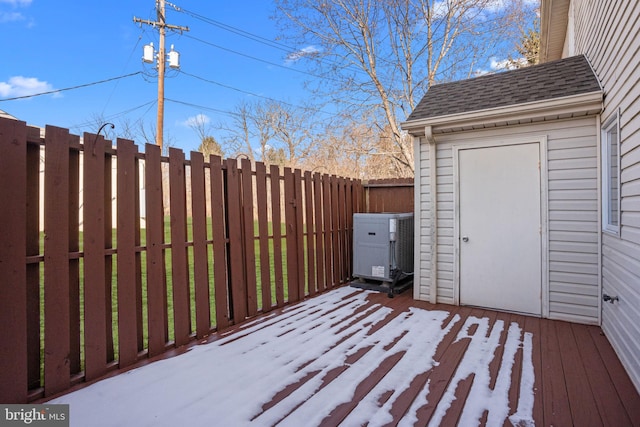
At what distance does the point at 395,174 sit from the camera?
12484 mm

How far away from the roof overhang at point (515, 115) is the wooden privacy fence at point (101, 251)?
2.21 metres

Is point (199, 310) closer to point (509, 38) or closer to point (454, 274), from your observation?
point (454, 274)

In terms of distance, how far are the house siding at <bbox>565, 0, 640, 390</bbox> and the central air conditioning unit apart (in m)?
2.25

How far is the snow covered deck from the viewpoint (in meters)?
1.89

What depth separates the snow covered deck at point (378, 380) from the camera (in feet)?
6.19

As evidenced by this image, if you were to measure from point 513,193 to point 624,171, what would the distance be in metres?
1.27

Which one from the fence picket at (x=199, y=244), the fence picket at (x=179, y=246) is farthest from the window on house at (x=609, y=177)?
the fence picket at (x=179, y=246)

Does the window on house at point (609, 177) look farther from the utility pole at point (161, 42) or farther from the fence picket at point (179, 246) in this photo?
the utility pole at point (161, 42)

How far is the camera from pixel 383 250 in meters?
4.79

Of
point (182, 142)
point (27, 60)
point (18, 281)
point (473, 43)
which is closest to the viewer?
point (18, 281)

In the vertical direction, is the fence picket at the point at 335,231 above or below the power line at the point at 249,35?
below

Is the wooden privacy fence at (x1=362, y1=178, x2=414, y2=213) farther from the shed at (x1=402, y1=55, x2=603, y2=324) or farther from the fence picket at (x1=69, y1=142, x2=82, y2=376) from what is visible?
the fence picket at (x1=69, y1=142, x2=82, y2=376)

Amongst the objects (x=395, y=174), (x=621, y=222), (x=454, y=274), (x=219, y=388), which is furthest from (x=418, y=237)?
(x=395, y=174)

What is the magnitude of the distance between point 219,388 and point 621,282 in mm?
3119
